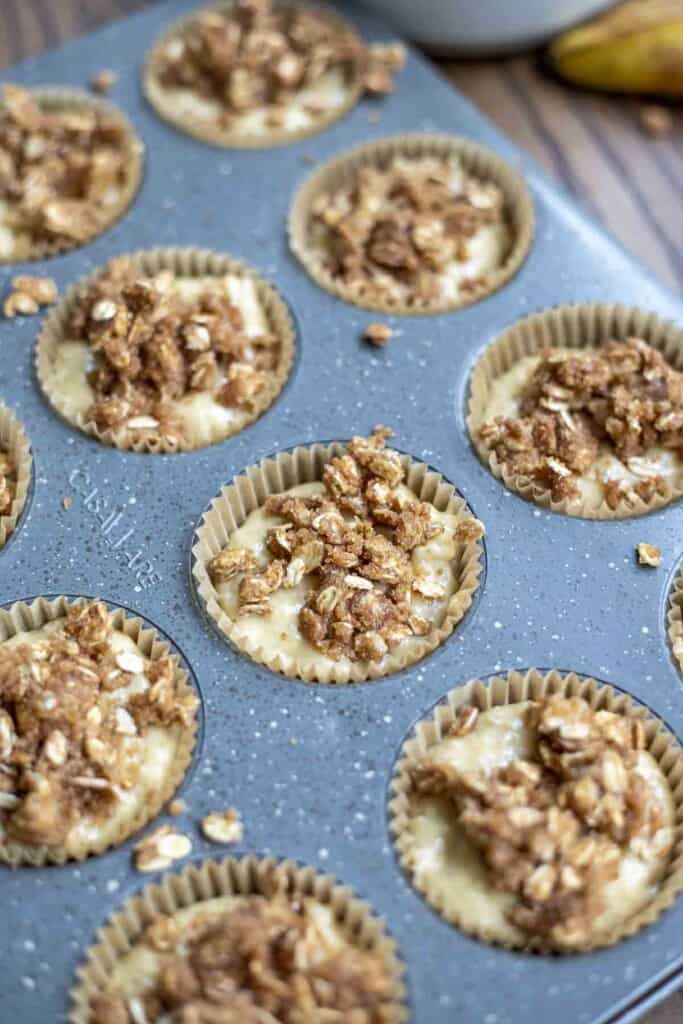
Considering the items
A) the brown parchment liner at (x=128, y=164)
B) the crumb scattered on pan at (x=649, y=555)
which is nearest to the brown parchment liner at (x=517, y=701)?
the crumb scattered on pan at (x=649, y=555)

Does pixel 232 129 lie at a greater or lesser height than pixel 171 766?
greater

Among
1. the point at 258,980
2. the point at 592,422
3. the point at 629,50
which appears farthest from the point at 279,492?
the point at 629,50

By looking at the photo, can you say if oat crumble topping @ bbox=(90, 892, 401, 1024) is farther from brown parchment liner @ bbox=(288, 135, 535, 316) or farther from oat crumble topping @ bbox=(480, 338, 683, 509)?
brown parchment liner @ bbox=(288, 135, 535, 316)

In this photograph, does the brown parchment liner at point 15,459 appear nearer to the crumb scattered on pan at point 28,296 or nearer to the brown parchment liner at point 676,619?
the crumb scattered on pan at point 28,296

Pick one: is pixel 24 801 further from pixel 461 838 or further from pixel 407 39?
pixel 407 39

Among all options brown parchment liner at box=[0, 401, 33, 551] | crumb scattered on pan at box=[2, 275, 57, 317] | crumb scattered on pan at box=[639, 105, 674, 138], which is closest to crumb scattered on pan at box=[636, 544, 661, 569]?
brown parchment liner at box=[0, 401, 33, 551]

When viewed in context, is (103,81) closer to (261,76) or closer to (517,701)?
(261,76)
